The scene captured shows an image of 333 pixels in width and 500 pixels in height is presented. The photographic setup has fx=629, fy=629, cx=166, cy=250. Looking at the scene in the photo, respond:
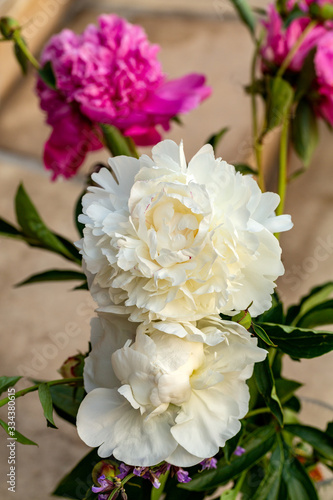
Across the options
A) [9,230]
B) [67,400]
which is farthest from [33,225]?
[67,400]

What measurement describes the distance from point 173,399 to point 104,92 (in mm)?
274

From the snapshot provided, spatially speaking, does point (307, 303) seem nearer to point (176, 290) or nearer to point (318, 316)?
point (318, 316)

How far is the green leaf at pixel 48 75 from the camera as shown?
46 cm

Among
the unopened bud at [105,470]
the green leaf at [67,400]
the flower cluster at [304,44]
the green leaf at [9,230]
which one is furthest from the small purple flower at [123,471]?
the flower cluster at [304,44]

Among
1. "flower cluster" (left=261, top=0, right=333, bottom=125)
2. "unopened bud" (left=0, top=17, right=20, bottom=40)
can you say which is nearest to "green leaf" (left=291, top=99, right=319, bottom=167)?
"flower cluster" (left=261, top=0, right=333, bottom=125)

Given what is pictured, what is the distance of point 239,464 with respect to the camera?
15.2 inches

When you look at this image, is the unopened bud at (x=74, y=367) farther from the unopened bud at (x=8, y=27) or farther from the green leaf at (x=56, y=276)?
the unopened bud at (x=8, y=27)

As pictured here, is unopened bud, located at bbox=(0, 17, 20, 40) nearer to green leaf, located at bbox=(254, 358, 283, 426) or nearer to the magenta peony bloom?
the magenta peony bloom

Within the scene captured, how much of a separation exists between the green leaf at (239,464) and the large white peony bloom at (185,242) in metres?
0.15

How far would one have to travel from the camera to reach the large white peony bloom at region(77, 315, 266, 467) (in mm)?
278

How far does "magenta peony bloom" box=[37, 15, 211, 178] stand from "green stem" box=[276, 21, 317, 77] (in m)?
0.07

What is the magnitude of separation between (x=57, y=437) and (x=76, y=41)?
15.7 inches

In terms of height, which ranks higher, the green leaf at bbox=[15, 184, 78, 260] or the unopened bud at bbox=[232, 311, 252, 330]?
the unopened bud at bbox=[232, 311, 252, 330]

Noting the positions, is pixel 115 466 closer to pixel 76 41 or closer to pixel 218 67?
pixel 76 41
